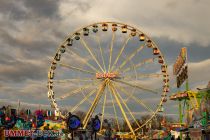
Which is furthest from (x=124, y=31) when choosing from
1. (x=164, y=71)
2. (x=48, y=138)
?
(x=48, y=138)

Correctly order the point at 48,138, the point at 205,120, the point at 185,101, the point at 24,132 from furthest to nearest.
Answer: the point at 185,101
the point at 48,138
the point at 24,132
the point at 205,120

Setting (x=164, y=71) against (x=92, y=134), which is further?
(x=164, y=71)

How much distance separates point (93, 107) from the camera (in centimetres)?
5041

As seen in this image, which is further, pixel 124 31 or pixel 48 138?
pixel 124 31

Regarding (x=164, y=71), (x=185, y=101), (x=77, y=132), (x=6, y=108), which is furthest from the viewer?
(x=185, y=101)

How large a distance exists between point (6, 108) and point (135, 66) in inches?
780

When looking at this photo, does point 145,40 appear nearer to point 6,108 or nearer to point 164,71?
point 164,71

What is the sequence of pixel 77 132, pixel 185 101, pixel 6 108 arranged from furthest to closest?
pixel 185 101, pixel 6 108, pixel 77 132

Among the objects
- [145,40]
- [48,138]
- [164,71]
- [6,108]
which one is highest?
[145,40]

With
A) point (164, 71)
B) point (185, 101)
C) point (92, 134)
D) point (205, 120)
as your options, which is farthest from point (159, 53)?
point (205, 120)

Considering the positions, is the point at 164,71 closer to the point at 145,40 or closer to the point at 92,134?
the point at 145,40

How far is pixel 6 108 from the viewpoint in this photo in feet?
127

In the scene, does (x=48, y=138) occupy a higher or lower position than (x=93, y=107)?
lower

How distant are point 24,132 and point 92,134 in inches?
297
